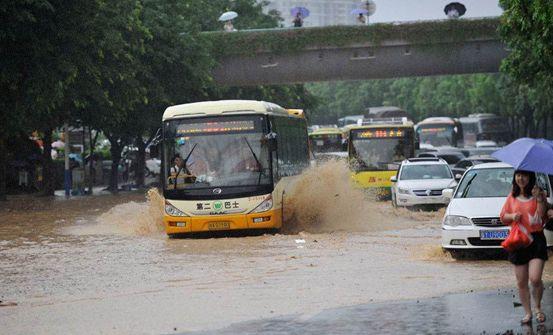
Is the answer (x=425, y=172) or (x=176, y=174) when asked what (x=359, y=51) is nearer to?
(x=425, y=172)

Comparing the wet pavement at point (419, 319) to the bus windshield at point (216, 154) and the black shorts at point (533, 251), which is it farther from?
the bus windshield at point (216, 154)

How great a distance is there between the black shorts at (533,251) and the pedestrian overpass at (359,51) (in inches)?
1786

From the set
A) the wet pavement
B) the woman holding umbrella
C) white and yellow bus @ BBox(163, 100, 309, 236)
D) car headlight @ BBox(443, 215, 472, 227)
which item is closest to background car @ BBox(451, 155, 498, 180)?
white and yellow bus @ BBox(163, 100, 309, 236)

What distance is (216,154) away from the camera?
24.6 meters

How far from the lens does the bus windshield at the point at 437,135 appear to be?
83.4 metres

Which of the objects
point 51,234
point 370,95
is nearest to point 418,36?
point 51,234

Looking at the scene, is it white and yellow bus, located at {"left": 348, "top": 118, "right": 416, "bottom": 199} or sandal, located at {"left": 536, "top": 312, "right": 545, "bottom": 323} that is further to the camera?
white and yellow bus, located at {"left": 348, "top": 118, "right": 416, "bottom": 199}

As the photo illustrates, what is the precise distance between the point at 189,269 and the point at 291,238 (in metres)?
5.95

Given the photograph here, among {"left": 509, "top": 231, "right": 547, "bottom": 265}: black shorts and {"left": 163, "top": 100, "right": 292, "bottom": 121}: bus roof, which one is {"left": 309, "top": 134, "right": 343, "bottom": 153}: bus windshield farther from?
{"left": 509, "top": 231, "right": 547, "bottom": 265}: black shorts

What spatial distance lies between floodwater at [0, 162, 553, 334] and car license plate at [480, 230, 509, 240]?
0.39 meters

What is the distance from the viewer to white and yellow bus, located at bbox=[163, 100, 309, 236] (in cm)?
2422

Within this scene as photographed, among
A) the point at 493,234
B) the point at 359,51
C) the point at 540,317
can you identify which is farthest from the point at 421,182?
the point at 540,317

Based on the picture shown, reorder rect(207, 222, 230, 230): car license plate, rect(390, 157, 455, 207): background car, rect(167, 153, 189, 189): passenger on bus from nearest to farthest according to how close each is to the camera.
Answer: rect(207, 222, 230, 230): car license plate
rect(167, 153, 189, 189): passenger on bus
rect(390, 157, 455, 207): background car

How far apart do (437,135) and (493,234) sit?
6648 centimetres
